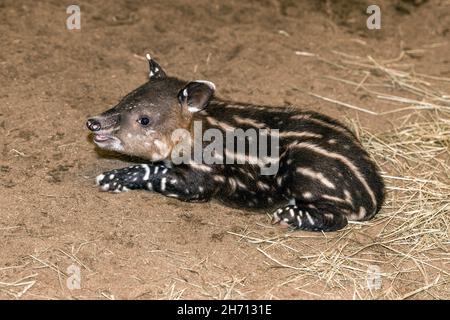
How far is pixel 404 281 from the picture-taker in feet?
23.6

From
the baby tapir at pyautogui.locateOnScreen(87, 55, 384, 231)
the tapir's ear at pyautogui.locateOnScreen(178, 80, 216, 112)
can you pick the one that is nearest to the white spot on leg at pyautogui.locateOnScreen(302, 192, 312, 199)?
the baby tapir at pyautogui.locateOnScreen(87, 55, 384, 231)

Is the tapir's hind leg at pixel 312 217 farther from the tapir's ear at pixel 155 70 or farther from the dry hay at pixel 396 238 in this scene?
the tapir's ear at pixel 155 70

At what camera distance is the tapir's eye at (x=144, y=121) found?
26.1ft

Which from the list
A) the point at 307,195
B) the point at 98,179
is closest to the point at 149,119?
the point at 98,179

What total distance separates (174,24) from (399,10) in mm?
3477

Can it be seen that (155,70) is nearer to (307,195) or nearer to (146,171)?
(146,171)

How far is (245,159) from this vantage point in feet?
25.9

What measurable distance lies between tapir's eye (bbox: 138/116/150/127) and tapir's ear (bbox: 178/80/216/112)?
377 millimetres

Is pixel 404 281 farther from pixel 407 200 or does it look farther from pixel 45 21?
pixel 45 21

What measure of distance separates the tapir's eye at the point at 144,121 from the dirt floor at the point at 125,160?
745 millimetres

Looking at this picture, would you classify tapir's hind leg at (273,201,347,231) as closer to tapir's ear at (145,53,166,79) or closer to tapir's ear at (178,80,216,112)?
tapir's ear at (178,80,216,112)

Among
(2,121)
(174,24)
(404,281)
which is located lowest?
(404,281)

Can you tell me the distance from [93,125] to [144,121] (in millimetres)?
508

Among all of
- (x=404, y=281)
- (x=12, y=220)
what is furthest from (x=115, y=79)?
(x=404, y=281)
